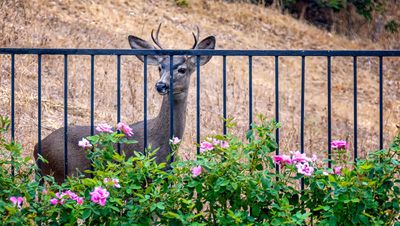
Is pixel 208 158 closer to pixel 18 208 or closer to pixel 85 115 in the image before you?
pixel 18 208

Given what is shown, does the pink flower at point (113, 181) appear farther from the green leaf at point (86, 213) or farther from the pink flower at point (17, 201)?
the pink flower at point (17, 201)

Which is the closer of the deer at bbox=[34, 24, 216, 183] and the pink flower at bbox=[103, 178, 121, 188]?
the pink flower at bbox=[103, 178, 121, 188]

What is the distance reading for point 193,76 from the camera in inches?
607

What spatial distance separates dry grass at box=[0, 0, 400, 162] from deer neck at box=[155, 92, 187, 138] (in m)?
1.91

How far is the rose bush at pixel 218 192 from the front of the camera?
5145 millimetres

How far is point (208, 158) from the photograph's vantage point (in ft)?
17.4

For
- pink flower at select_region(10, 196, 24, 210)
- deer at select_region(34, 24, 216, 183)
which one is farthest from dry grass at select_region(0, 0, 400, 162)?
pink flower at select_region(10, 196, 24, 210)

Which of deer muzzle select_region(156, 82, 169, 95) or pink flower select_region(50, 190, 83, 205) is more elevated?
deer muzzle select_region(156, 82, 169, 95)

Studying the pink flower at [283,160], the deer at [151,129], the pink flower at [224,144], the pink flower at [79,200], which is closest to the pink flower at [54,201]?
the pink flower at [79,200]

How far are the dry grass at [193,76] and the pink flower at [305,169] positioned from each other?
12.0 feet

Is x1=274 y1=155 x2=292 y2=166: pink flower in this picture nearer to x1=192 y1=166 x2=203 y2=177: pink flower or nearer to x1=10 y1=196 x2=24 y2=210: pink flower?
x1=192 y1=166 x2=203 y2=177: pink flower

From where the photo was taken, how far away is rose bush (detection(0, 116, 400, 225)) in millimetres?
5145

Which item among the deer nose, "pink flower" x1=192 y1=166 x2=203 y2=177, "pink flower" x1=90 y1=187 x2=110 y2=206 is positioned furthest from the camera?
the deer nose

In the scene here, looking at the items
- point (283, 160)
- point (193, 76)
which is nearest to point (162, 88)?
point (283, 160)
